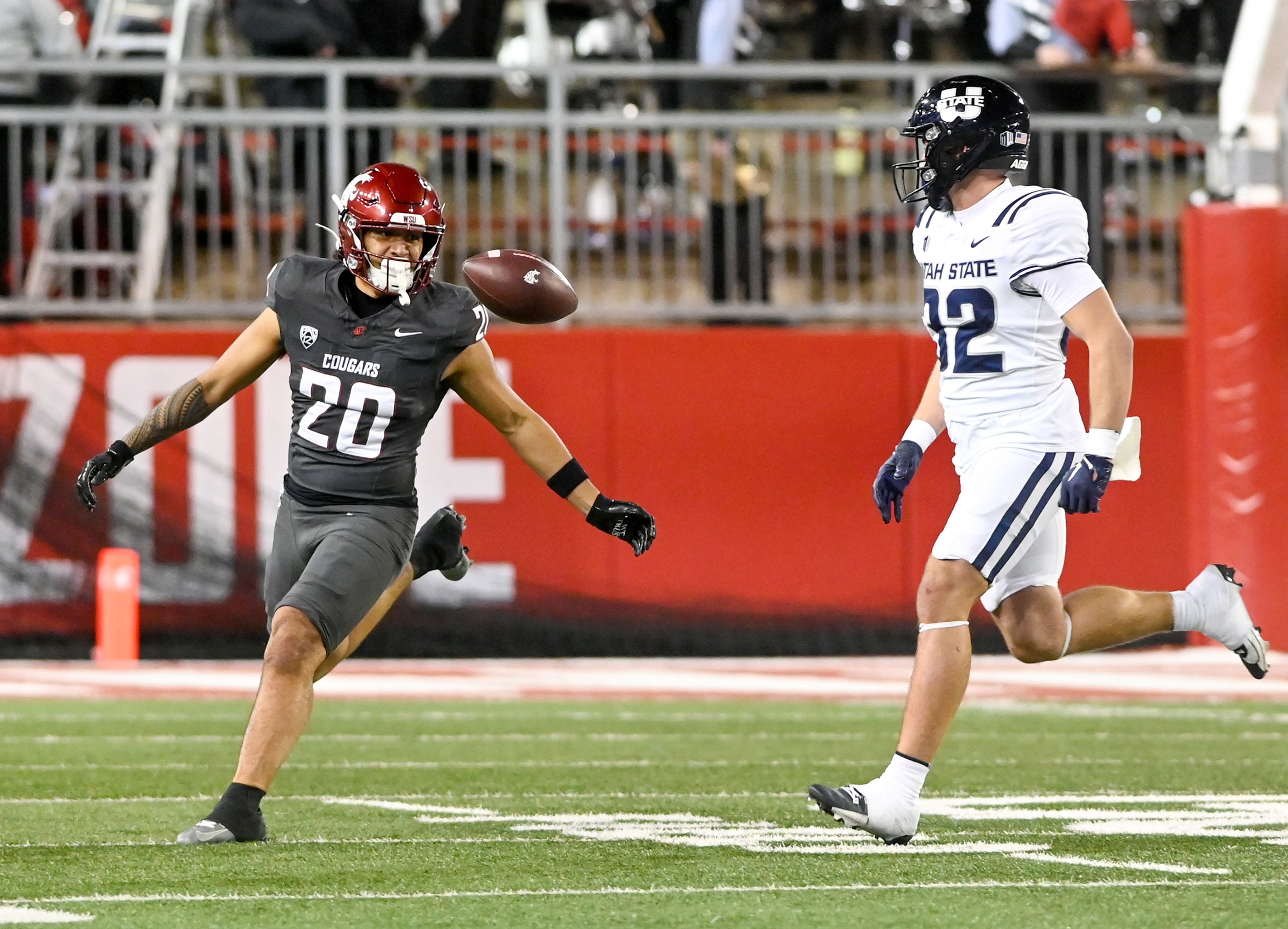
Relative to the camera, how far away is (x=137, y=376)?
11195 millimetres

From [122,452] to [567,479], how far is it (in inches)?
44.5

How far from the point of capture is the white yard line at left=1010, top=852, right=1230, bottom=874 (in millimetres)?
4844

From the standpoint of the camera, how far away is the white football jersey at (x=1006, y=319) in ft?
18.1

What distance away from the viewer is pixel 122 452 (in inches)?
229

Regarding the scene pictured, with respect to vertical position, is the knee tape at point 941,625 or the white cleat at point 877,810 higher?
the knee tape at point 941,625

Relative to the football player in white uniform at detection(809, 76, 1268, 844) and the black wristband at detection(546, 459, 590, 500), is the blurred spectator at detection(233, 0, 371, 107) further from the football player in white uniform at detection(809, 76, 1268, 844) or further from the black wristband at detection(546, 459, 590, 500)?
the football player in white uniform at detection(809, 76, 1268, 844)

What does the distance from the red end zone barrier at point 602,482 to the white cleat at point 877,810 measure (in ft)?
20.2

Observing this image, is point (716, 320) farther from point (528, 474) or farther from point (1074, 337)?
point (1074, 337)

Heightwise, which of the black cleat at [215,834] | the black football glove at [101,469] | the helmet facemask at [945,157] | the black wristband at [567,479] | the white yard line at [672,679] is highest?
the helmet facemask at [945,157]

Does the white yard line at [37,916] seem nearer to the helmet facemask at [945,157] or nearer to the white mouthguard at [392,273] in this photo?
the white mouthguard at [392,273]

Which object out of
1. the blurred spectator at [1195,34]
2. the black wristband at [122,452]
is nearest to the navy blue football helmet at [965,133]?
the black wristband at [122,452]

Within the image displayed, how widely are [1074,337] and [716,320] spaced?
2.23m

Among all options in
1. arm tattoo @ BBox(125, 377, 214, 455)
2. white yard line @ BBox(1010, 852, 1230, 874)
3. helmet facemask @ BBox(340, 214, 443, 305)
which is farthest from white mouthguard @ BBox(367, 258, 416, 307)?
white yard line @ BBox(1010, 852, 1230, 874)

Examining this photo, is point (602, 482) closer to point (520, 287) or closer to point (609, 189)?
point (609, 189)
